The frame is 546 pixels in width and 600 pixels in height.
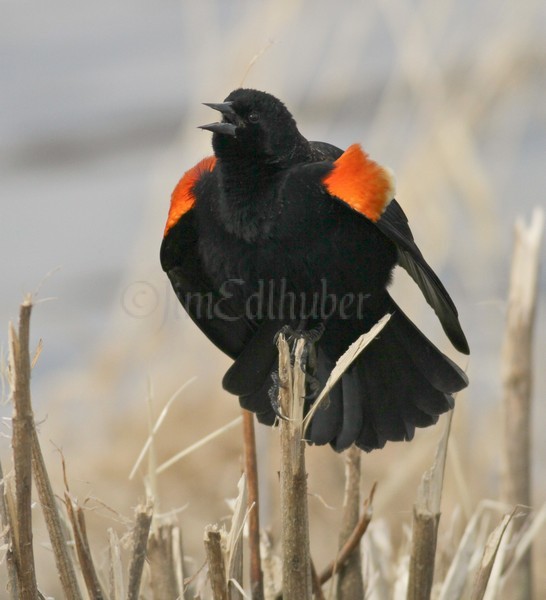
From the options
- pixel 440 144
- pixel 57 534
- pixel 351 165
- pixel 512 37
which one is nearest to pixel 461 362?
pixel 440 144

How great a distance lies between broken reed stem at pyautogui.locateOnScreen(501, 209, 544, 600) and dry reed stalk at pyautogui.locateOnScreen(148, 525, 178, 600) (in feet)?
3.06

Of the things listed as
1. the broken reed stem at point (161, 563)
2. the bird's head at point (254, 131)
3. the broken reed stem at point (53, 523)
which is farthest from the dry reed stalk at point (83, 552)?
the bird's head at point (254, 131)

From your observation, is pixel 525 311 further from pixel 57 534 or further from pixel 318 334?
pixel 57 534

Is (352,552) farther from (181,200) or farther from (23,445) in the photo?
(181,200)

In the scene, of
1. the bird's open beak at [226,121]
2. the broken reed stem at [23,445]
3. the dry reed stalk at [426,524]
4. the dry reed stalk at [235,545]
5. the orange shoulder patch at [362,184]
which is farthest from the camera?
the bird's open beak at [226,121]

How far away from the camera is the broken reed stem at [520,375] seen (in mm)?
2473

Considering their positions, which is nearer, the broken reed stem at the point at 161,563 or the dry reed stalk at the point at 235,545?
the dry reed stalk at the point at 235,545

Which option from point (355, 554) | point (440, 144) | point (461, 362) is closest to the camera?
point (355, 554)

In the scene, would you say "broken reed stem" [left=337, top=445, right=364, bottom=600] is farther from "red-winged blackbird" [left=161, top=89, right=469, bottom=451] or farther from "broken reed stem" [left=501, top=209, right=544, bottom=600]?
"broken reed stem" [left=501, top=209, right=544, bottom=600]

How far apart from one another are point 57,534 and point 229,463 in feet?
8.13

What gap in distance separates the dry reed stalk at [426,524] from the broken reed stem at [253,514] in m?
0.31

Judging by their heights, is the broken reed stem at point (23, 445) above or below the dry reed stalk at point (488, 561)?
above

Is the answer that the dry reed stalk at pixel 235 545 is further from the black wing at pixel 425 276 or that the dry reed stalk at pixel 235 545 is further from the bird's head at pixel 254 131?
the bird's head at pixel 254 131

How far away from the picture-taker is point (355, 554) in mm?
2100
